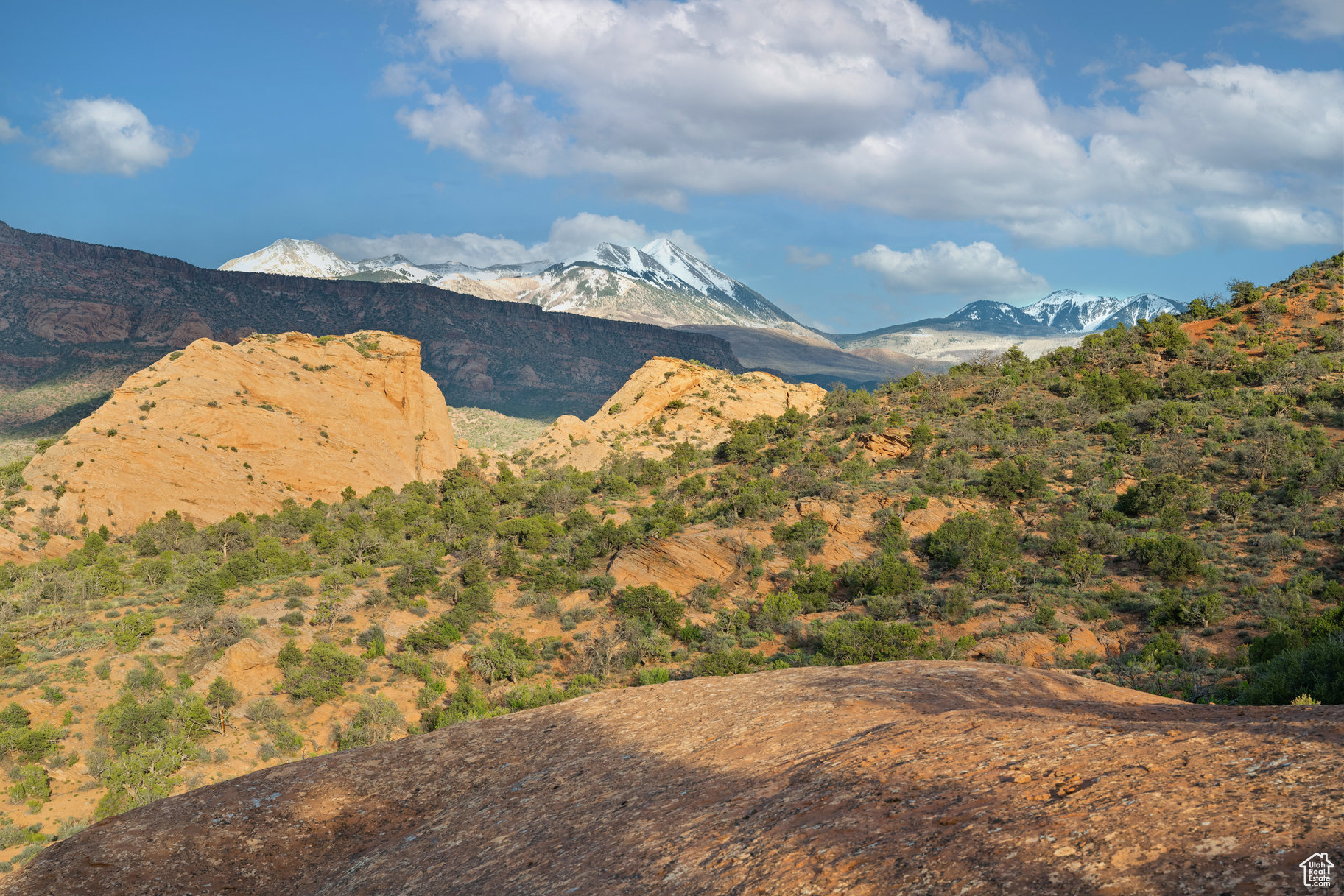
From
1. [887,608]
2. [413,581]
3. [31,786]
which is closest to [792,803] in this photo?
[887,608]

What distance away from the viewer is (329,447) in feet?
142

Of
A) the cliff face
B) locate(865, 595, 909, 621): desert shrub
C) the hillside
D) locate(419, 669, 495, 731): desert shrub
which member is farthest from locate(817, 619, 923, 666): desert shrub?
the cliff face

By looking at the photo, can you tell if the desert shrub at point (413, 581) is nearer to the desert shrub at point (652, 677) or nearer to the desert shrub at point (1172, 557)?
the desert shrub at point (652, 677)

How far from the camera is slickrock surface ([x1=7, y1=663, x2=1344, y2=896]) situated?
4.29 m

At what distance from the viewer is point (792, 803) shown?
6.13 metres

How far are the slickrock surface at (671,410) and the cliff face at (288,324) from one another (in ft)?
151

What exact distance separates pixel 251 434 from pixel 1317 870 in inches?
1828

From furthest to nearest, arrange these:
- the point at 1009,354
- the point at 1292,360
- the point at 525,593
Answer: the point at 1009,354 < the point at 1292,360 < the point at 525,593

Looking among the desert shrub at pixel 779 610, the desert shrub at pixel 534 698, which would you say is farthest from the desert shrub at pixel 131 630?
the desert shrub at pixel 779 610

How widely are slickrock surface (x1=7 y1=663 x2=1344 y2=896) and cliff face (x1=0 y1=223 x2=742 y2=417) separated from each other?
82184 millimetres

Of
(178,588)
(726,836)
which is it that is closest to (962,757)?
(726,836)

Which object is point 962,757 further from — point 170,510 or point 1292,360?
point 170,510

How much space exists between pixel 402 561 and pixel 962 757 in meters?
24.9

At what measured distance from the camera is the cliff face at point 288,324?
9856 centimetres
